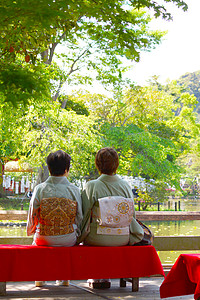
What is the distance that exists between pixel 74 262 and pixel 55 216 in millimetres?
408

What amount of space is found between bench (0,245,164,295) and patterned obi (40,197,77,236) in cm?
15

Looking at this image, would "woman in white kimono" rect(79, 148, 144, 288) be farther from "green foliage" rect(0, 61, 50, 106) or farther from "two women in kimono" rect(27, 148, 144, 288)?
"green foliage" rect(0, 61, 50, 106)

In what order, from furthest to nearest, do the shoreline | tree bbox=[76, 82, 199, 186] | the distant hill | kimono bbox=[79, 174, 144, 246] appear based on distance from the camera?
the distant hill, tree bbox=[76, 82, 199, 186], the shoreline, kimono bbox=[79, 174, 144, 246]

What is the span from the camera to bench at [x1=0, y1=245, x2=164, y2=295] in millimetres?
3506

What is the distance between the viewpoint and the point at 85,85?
57.5 ft

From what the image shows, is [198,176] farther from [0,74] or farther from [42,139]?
[0,74]

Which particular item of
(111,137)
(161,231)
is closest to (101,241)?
(161,231)

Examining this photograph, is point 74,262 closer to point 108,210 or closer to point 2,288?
point 108,210

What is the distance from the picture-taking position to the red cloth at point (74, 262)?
3.51m

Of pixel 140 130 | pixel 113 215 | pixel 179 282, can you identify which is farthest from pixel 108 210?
pixel 140 130

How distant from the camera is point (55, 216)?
3594 mm

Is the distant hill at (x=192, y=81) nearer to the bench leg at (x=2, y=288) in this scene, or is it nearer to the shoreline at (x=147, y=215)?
the shoreline at (x=147, y=215)

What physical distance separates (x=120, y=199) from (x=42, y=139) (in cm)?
1018

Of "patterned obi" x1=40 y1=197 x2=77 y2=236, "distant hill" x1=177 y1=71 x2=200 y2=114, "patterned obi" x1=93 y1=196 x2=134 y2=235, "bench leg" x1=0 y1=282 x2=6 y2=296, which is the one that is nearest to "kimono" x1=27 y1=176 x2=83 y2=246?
"patterned obi" x1=40 y1=197 x2=77 y2=236
